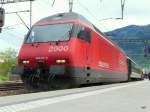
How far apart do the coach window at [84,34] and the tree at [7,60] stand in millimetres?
70684

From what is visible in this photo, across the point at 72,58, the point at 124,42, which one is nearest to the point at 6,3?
the point at 72,58

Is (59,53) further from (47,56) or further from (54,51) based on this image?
(47,56)

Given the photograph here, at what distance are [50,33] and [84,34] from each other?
1441 millimetres

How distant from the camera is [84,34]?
60.3ft

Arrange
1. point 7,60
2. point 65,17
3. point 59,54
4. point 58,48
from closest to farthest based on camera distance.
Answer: point 59,54 → point 58,48 → point 65,17 → point 7,60

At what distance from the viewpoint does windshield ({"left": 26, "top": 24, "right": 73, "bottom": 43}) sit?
17.8 meters

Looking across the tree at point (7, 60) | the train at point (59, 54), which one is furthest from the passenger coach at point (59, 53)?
the tree at point (7, 60)

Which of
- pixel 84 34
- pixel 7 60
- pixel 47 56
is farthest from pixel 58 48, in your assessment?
pixel 7 60

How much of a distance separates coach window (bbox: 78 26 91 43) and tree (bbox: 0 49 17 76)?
232 ft

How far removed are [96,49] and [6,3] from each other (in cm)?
1694

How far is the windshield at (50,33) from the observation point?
1778 cm

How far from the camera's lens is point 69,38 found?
17531mm

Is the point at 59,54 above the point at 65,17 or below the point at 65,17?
below

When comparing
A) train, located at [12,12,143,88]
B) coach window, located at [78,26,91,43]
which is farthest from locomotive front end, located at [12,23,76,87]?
coach window, located at [78,26,91,43]
